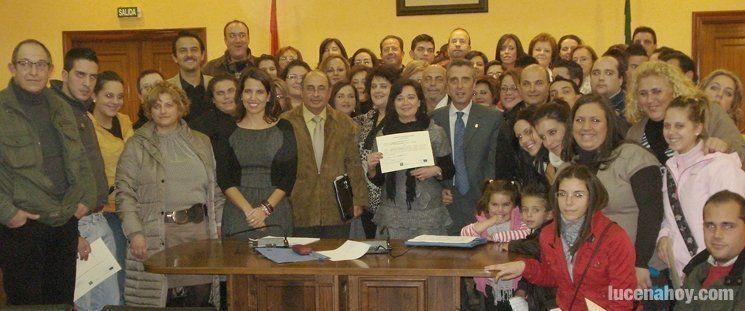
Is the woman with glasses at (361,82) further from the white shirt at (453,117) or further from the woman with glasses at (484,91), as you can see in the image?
the white shirt at (453,117)

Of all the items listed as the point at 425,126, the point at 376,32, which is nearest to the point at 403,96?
the point at 425,126

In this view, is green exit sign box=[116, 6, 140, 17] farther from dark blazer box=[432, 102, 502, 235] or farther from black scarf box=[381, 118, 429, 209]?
dark blazer box=[432, 102, 502, 235]

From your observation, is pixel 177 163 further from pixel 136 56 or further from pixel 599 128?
pixel 136 56

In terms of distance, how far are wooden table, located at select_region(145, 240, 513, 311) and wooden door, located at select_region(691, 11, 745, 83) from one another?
6.30 meters

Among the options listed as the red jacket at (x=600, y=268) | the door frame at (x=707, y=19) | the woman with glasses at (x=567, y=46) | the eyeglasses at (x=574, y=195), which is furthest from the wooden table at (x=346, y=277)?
the door frame at (x=707, y=19)

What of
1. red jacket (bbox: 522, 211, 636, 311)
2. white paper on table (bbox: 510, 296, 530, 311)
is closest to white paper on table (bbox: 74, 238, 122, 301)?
white paper on table (bbox: 510, 296, 530, 311)

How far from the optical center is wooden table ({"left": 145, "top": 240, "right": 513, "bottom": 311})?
3.59 meters

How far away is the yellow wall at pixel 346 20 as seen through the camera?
356 inches

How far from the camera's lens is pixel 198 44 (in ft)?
20.3

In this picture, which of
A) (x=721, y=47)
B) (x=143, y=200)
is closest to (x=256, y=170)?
(x=143, y=200)

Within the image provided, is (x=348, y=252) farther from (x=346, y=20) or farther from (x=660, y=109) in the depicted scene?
(x=346, y=20)

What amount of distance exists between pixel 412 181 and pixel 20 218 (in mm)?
2250

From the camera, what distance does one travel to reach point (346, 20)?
9.59m

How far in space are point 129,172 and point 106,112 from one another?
2.37ft
